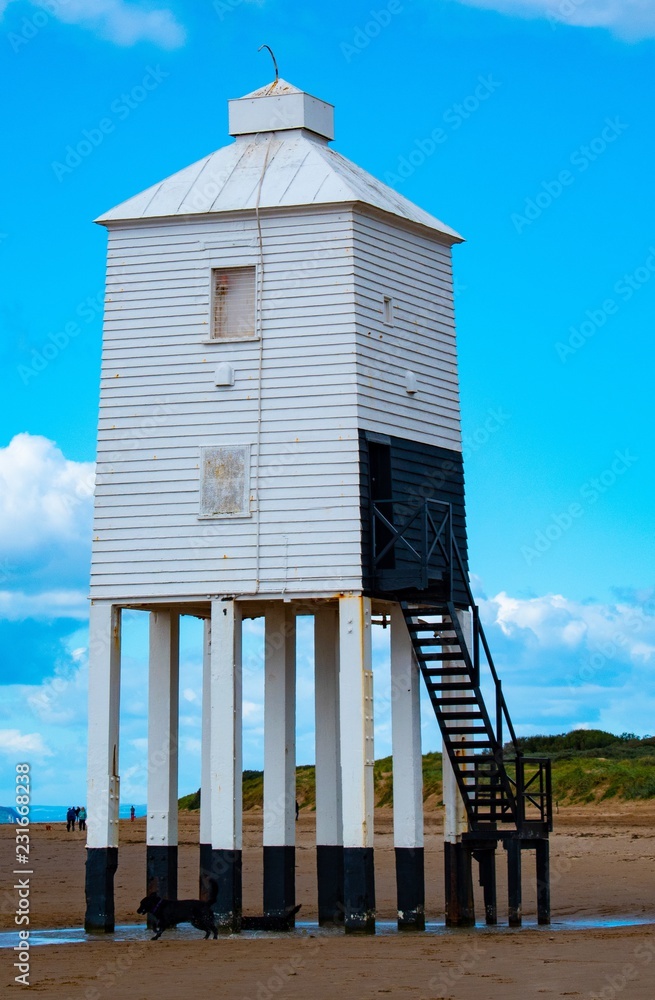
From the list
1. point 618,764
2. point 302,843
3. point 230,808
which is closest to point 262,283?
point 230,808

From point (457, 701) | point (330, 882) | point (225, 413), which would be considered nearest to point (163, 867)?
point (330, 882)

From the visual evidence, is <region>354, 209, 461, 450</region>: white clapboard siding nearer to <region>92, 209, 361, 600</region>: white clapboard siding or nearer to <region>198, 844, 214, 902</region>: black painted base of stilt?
<region>92, 209, 361, 600</region>: white clapboard siding

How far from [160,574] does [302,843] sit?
23.1 metres

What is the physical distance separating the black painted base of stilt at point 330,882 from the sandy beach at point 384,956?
108 cm

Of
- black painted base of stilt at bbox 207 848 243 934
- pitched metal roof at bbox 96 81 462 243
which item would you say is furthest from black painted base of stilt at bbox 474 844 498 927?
pitched metal roof at bbox 96 81 462 243

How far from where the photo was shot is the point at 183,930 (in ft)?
88.1

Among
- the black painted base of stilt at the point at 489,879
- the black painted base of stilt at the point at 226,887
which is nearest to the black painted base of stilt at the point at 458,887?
the black painted base of stilt at the point at 489,879

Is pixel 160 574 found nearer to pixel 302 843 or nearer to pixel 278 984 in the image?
pixel 278 984

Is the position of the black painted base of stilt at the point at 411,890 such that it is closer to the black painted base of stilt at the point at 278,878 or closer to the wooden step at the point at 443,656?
the black painted base of stilt at the point at 278,878

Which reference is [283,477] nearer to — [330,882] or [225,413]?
[225,413]

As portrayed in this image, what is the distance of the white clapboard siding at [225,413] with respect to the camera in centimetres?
2536

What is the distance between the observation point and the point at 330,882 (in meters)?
28.4

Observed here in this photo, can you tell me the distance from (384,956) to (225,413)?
8.69 meters

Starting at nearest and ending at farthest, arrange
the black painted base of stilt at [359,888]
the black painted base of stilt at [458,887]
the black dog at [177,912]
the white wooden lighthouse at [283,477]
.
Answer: the black dog at [177,912] → the black painted base of stilt at [359,888] → the white wooden lighthouse at [283,477] → the black painted base of stilt at [458,887]
